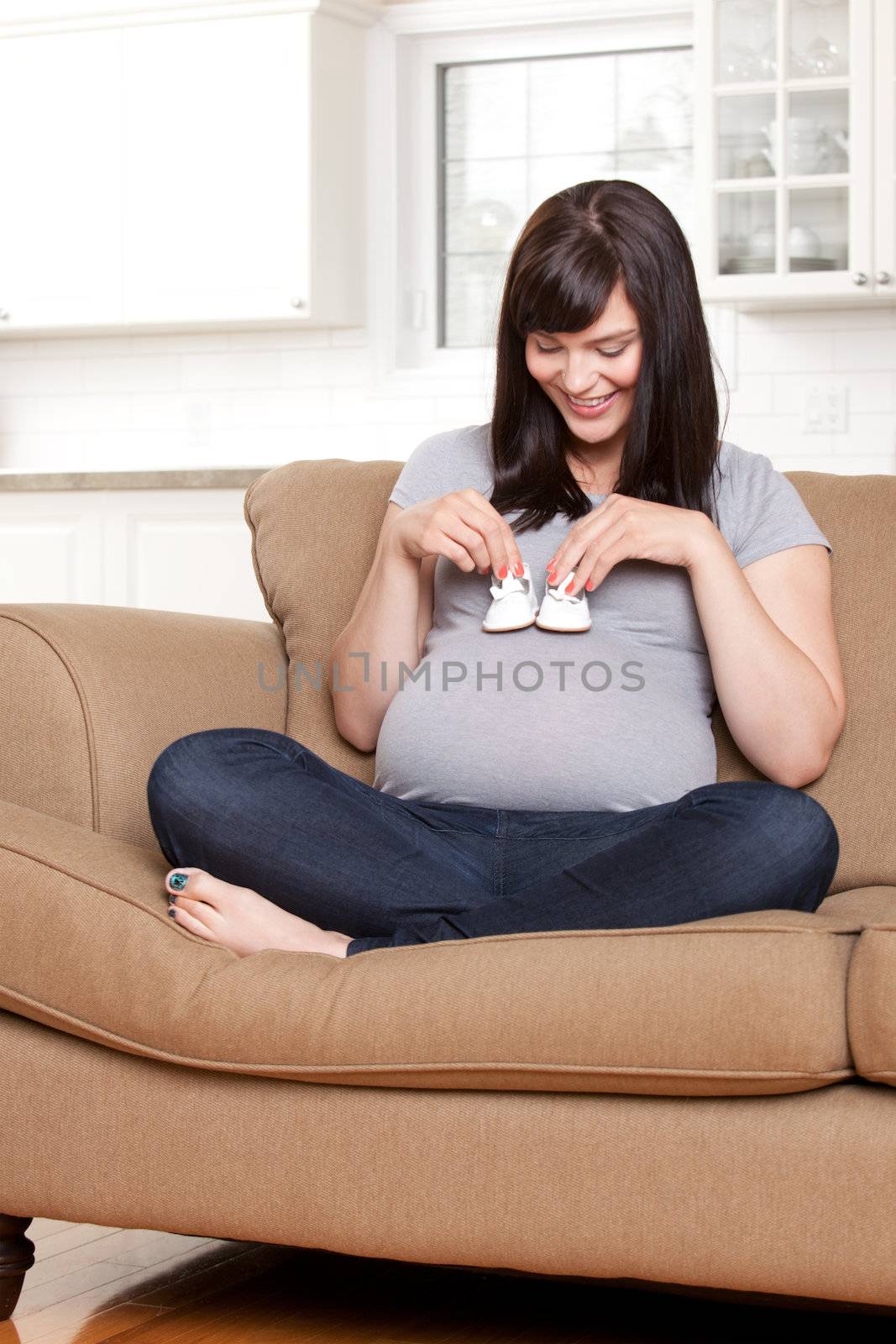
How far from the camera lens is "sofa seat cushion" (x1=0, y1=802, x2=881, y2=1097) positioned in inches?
51.4

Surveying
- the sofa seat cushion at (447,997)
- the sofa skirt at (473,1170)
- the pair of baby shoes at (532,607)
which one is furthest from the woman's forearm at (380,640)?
the sofa skirt at (473,1170)

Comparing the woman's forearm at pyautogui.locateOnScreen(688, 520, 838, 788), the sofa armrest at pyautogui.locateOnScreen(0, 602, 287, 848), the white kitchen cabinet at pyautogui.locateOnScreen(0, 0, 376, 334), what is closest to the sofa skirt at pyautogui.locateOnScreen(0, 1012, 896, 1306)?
the sofa armrest at pyautogui.locateOnScreen(0, 602, 287, 848)

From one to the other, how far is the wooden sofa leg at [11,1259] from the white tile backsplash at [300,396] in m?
3.09

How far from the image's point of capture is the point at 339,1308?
1.61 m

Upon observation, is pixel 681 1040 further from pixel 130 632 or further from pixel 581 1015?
pixel 130 632

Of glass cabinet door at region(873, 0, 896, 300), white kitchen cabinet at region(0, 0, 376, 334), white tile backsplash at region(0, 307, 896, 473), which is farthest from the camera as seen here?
white kitchen cabinet at region(0, 0, 376, 334)

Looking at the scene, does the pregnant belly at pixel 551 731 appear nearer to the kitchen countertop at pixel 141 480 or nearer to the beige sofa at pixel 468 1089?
the beige sofa at pixel 468 1089

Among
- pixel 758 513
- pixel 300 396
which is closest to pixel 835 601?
pixel 758 513

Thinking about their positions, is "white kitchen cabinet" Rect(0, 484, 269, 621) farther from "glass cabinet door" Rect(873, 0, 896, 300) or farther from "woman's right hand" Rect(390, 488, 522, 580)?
"woman's right hand" Rect(390, 488, 522, 580)

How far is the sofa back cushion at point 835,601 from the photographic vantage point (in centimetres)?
183

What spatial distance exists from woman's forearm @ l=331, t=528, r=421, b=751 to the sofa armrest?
16 centimetres

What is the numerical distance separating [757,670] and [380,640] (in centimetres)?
45

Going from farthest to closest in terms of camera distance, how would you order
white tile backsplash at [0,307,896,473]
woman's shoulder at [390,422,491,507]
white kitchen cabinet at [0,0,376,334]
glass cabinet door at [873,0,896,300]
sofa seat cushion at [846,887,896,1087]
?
white kitchen cabinet at [0,0,376,334] → white tile backsplash at [0,307,896,473] → glass cabinet door at [873,0,896,300] → woman's shoulder at [390,422,491,507] → sofa seat cushion at [846,887,896,1087]

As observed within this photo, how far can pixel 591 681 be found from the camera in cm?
178
